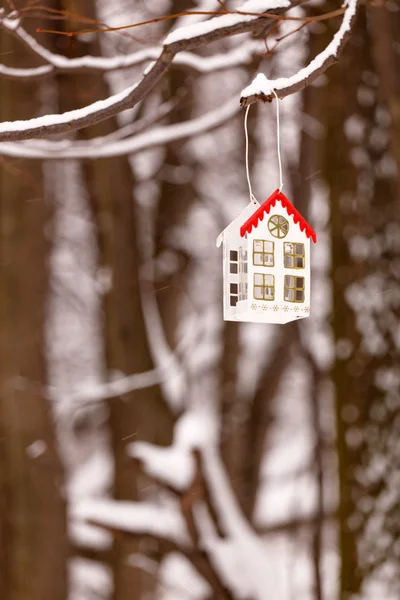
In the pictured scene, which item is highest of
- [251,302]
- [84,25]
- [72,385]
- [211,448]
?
[84,25]

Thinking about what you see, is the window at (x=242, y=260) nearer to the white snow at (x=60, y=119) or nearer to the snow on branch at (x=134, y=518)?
the white snow at (x=60, y=119)

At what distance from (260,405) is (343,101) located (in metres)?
1.85

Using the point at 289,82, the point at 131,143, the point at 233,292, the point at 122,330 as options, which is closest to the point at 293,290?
the point at 233,292

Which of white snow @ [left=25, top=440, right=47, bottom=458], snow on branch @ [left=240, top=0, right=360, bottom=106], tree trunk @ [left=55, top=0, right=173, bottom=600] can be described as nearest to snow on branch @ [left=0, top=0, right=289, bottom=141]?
snow on branch @ [left=240, top=0, right=360, bottom=106]

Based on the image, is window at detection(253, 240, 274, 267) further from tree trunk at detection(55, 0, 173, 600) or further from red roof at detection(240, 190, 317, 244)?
tree trunk at detection(55, 0, 173, 600)

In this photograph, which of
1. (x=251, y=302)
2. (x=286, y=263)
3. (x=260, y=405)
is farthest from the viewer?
(x=260, y=405)

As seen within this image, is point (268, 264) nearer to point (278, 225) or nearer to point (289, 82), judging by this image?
point (278, 225)

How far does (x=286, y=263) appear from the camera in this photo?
6.47ft

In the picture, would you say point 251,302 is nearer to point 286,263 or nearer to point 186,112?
point 286,263

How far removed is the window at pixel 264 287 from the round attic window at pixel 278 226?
11 centimetres

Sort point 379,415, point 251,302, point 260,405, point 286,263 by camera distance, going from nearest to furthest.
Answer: point 251,302 → point 286,263 → point 379,415 → point 260,405

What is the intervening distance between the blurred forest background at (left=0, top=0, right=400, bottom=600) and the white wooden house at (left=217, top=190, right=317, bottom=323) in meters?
2.11

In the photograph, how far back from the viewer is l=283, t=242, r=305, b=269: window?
6.48 feet

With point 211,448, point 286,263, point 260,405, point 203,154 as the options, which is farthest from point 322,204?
point 286,263
